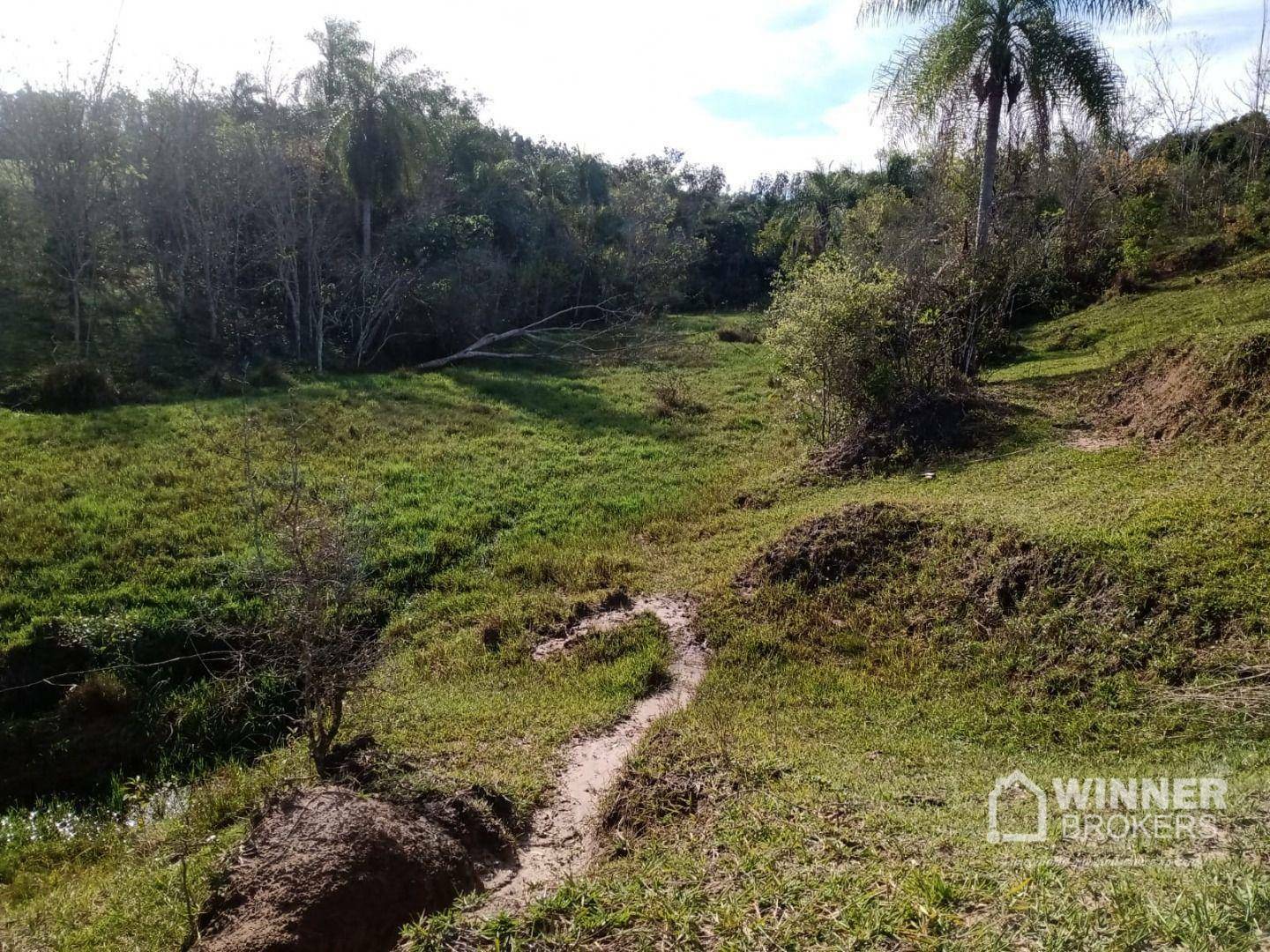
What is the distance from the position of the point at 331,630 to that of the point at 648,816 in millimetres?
2303

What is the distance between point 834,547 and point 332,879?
5424mm

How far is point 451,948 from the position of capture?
9.94ft

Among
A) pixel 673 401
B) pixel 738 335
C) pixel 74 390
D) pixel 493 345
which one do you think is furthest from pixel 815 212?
pixel 74 390

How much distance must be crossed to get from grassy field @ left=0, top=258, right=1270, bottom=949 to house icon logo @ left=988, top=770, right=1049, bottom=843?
2.9 inches

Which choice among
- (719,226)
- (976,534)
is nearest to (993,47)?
(976,534)

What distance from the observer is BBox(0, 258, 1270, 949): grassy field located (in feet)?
9.70

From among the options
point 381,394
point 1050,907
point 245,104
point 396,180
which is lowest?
point 1050,907

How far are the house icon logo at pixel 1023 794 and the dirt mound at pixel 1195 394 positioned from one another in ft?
18.7

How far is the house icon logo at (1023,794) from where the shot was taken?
3.34 meters

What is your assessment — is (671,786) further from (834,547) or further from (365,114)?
(365,114)

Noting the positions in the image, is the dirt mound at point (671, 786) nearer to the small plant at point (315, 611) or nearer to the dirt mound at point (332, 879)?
the dirt mound at point (332, 879)

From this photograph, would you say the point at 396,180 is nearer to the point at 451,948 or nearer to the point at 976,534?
the point at 976,534

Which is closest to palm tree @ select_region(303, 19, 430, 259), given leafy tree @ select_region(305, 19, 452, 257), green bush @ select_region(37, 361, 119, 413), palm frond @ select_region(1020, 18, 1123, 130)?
leafy tree @ select_region(305, 19, 452, 257)
